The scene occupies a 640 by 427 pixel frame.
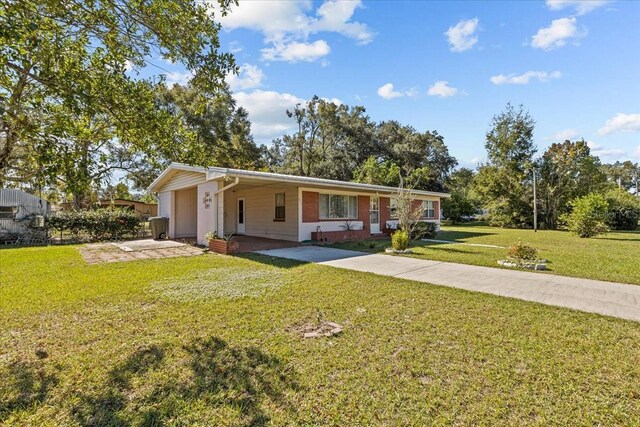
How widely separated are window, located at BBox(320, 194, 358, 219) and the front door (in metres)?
1.19

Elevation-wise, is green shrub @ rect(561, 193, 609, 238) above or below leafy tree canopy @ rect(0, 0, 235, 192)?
below

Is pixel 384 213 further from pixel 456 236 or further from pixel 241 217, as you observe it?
pixel 241 217

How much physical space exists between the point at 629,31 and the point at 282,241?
12.2 metres

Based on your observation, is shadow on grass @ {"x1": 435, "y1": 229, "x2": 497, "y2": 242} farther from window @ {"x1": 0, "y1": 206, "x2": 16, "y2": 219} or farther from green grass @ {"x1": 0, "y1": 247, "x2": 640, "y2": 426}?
window @ {"x1": 0, "y1": 206, "x2": 16, "y2": 219}

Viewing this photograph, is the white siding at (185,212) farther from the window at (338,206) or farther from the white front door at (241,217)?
the window at (338,206)

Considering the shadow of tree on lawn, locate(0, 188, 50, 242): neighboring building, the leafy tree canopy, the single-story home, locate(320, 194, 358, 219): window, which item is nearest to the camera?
the shadow of tree on lawn

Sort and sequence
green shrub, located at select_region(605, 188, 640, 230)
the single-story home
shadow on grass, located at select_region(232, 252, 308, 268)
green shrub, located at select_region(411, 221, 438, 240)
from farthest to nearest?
green shrub, located at select_region(605, 188, 640, 230) < green shrub, located at select_region(411, 221, 438, 240) < the single-story home < shadow on grass, located at select_region(232, 252, 308, 268)

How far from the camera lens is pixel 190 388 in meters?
2.71

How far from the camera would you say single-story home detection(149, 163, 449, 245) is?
11.8 metres

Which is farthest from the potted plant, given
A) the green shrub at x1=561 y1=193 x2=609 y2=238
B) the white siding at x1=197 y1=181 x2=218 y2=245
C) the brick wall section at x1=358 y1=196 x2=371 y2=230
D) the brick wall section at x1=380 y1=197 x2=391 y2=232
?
the green shrub at x1=561 y1=193 x2=609 y2=238

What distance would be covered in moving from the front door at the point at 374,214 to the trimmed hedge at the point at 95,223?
471 inches

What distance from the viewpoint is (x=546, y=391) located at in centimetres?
264

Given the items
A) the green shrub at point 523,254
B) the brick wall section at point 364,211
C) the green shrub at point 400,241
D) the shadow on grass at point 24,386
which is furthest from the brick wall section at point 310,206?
the shadow on grass at point 24,386

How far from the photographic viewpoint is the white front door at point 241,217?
16844 millimetres
